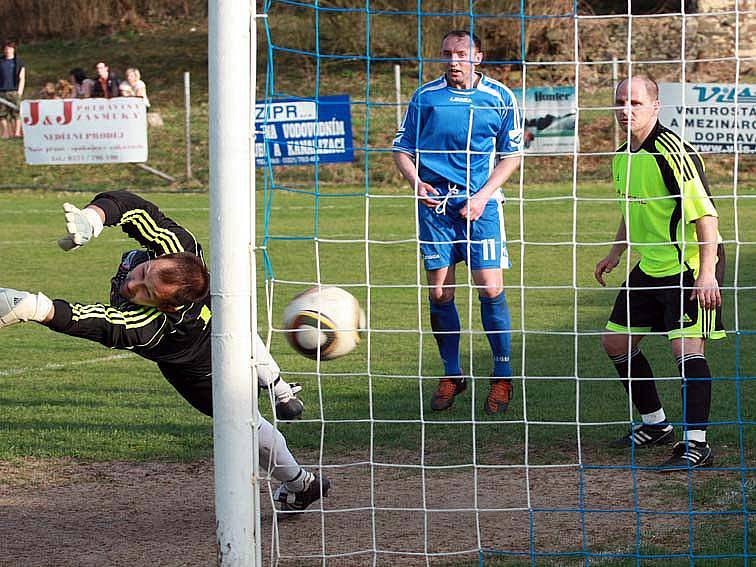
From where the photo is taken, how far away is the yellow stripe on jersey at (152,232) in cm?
516

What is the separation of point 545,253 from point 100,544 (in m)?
10.1

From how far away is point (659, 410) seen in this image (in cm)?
625

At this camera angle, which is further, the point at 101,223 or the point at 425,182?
the point at 425,182

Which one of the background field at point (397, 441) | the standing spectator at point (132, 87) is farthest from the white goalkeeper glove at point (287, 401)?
the standing spectator at point (132, 87)

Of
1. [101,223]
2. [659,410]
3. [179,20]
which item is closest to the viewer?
[101,223]

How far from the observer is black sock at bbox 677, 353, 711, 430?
570 cm

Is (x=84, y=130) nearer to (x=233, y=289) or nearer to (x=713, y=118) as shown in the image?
(x=713, y=118)

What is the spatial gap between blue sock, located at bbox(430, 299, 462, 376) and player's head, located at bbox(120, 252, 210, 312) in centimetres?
291

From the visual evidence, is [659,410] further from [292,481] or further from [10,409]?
[10,409]

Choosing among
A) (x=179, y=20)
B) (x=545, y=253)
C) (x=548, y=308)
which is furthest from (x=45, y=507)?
(x=179, y=20)

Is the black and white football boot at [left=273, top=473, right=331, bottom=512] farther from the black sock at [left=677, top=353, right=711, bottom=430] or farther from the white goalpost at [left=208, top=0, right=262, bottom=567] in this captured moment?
the black sock at [left=677, top=353, right=711, bottom=430]

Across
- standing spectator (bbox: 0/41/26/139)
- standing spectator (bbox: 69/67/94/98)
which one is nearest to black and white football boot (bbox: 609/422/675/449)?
standing spectator (bbox: 69/67/94/98)

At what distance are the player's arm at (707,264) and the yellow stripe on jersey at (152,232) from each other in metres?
2.44

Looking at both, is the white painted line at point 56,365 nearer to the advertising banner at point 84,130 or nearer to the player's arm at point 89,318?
the player's arm at point 89,318
